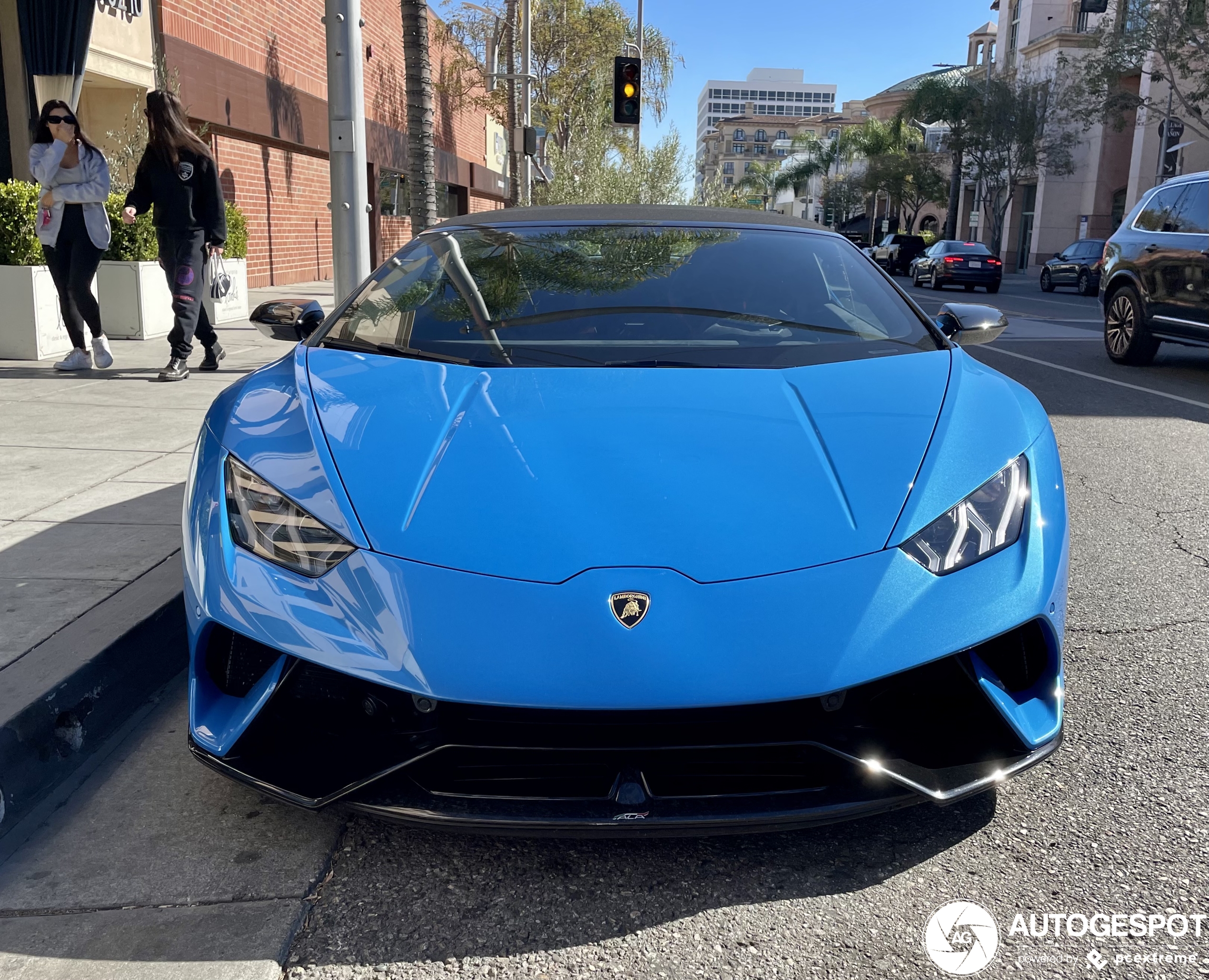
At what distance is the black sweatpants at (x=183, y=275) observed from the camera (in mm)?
7363

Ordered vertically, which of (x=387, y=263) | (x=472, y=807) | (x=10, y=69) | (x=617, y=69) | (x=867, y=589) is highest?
(x=617, y=69)

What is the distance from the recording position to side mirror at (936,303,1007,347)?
352 cm

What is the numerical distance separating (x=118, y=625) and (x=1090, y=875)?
8.03 ft

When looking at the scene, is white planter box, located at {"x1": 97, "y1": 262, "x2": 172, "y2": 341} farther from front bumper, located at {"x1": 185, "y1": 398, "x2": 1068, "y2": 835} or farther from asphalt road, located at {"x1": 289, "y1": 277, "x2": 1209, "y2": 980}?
asphalt road, located at {"x1": 289, "y1": 277, "x2": 1209, "y2": 980}

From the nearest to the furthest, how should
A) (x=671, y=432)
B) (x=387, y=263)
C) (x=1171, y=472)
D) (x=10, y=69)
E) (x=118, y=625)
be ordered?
(x=671, y=432), (x=118, y=625), (x=387, y=263), (x=1171, y=472), (x=10, y=69)

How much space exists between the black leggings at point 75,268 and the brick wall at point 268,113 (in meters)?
7.13

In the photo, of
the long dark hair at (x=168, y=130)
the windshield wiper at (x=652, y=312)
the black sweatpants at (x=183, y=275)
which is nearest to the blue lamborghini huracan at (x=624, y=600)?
the windshield wiper at (x=652, y=312)

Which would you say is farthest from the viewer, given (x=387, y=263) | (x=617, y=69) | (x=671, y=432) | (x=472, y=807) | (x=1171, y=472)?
(x=617, y=69)

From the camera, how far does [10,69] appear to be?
10750 mm

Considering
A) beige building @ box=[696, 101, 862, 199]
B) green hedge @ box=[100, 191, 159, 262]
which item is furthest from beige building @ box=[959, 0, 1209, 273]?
beige building @ box=[696, 101, 862, 199]

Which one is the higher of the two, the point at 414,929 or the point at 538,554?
the point at 538,554

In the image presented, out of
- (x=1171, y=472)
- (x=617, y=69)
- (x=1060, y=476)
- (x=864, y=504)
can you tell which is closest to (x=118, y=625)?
(x=864, y=504)

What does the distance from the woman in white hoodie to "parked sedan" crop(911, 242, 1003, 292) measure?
901 inches

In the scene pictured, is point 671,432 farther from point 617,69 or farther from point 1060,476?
point 617,69
